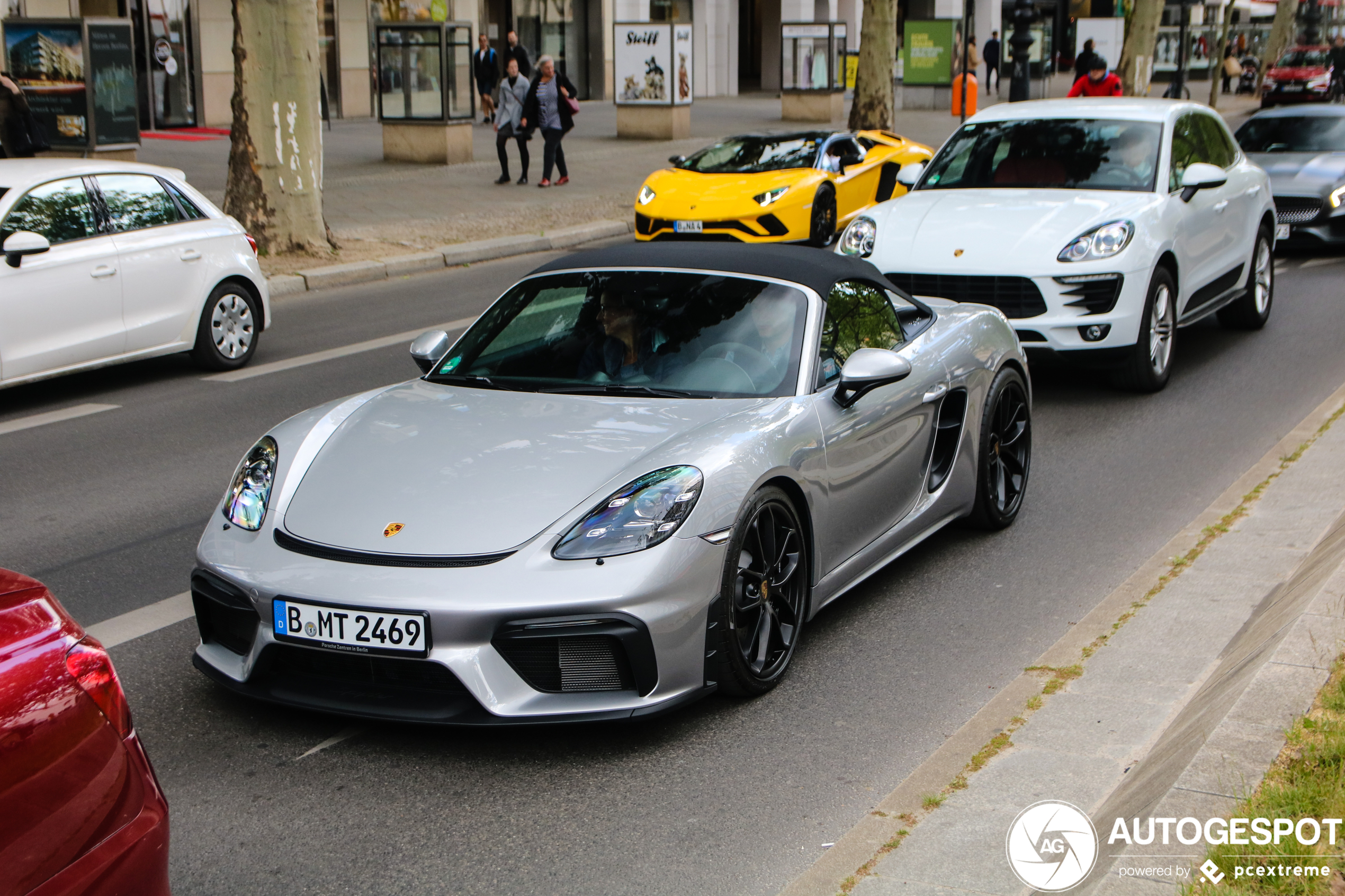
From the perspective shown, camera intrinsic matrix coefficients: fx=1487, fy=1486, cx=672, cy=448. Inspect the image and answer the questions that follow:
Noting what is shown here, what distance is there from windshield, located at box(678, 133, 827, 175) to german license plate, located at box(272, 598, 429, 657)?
12.9m

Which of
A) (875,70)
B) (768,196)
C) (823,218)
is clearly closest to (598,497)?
(768,196)

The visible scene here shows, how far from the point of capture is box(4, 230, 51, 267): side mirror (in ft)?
29.8

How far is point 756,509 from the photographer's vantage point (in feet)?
15.2

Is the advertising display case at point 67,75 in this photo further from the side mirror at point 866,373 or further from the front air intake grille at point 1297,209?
the side mirror at point 866,373

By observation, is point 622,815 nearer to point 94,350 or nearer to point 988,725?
point 988,725

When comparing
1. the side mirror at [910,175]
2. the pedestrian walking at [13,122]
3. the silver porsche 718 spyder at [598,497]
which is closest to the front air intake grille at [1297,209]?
the side mirror at [910,175]

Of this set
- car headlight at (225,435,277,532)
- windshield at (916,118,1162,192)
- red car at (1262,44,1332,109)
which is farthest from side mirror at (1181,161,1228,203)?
red car at (1262,44,1332,109)

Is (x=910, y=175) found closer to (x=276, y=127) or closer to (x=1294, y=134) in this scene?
(x=276, y=127)

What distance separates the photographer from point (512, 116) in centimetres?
2153

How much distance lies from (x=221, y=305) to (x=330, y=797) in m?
7.27

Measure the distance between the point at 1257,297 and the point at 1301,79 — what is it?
37221mm

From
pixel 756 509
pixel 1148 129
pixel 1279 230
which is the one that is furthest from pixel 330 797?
pixel 1279 230

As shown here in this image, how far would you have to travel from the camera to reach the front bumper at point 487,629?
162 inches

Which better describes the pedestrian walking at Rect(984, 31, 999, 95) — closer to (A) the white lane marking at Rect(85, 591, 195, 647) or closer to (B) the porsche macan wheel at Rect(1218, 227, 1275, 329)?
(B) the porsche macan wheel at Rect(1218, 227, 1275, 329)
